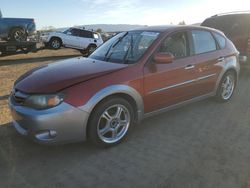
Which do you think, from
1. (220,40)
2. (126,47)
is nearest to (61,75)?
(126,47)

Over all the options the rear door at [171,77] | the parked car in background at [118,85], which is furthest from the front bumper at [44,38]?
the rear door at [171,77]

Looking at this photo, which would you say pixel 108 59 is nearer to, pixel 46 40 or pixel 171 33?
pixel 171 33

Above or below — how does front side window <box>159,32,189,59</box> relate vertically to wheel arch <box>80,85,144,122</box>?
above

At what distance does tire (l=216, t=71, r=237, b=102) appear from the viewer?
19.5 ft

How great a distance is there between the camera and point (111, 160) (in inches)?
148

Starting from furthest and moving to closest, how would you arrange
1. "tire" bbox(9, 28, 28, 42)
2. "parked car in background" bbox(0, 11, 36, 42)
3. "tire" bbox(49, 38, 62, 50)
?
"tire" bbox(49, 38, 62, 50) → "tire" bbox(9, 28, 28, 42) → "parked car in background" bbox(0, 11, 36, 42)

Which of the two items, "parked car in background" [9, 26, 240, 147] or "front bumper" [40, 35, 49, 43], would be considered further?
"front bumper" [40, 35, 49, 43]

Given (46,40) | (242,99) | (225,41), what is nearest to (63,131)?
(225,41)

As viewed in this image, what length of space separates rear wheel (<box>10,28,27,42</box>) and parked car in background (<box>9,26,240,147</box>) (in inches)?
413

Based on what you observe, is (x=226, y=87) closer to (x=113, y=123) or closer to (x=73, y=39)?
(x=113, y=123)

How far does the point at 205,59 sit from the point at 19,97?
10.7 ft

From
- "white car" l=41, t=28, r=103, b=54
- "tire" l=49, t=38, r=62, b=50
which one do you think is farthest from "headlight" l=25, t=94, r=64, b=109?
"tire" l=49, t=38, r=62, b=50

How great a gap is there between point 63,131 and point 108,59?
5.09ft

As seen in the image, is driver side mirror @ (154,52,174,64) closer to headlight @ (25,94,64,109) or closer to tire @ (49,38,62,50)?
headlight @ (25,94,64,109)
